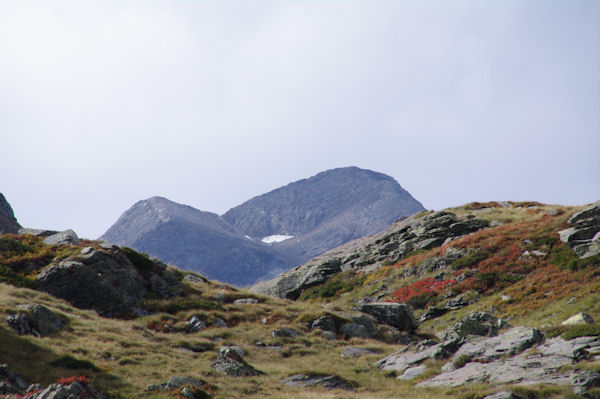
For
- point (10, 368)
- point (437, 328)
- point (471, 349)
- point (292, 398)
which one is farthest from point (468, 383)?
point (437, 328)

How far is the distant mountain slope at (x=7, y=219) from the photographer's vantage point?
52.2m

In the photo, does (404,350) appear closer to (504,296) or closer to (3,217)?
(504,296)

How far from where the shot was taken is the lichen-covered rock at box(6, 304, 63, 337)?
19.2 metres

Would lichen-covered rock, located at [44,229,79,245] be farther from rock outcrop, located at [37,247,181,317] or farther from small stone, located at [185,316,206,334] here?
small stone, located at [185,316,206,334]

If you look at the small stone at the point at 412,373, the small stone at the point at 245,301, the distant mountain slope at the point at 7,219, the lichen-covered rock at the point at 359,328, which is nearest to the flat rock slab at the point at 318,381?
the small stone at the point at 412,373

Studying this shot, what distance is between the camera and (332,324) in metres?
31.7

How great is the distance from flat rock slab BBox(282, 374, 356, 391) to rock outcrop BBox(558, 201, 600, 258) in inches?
1143

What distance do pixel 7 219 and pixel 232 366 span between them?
54708 millimetres

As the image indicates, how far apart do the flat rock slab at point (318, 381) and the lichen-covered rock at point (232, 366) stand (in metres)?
1.92

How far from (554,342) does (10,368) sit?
22.2m

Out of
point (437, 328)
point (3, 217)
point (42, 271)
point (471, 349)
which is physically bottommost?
point (437, 328)

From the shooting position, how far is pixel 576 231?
1517 inches

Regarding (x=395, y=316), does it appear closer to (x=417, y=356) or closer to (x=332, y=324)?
(x=332, y=324)

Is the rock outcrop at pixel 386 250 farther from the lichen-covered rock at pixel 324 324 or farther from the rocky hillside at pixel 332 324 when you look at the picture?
the lichen-covered rock at pixel 324 324
